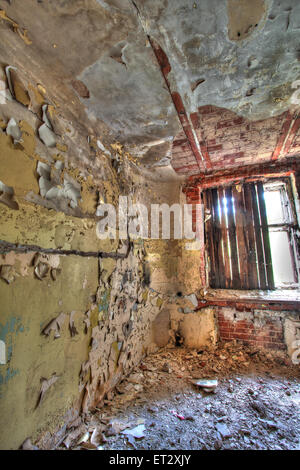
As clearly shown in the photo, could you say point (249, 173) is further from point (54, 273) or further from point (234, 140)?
point (54, 273)

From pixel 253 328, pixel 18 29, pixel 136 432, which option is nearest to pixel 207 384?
pixel 136 432

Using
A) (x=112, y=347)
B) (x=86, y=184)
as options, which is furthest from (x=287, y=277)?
(x=86, y=184)

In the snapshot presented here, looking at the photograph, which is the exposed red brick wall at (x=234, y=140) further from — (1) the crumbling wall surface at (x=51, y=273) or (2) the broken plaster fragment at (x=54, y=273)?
(2) the broken plaster fragment at (x=54, y=273)

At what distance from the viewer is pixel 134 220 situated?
2.26m

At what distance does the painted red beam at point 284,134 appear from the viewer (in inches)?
67.4

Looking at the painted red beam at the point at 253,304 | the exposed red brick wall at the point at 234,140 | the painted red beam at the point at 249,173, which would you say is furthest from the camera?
the painted red beam at the point at 249,173

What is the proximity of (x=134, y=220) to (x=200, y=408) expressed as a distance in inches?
69.2

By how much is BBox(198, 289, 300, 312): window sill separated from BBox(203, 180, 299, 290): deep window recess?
0.68 feet

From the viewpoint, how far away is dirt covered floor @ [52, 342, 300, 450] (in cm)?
129

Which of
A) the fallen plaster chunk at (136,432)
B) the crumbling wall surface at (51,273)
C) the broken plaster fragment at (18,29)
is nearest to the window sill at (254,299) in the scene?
the crumbling wall surface at (51,273)

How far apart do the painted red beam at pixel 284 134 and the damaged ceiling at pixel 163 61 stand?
0.04 feet

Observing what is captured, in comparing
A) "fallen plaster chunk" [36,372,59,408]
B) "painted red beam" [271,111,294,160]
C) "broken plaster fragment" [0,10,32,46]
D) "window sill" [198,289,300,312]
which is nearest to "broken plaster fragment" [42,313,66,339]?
"fallen plaster chunk" [36,372,59,408]

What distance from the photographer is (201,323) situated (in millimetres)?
2602

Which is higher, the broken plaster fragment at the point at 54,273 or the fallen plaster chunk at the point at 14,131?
the fallen plaster chunk at the point at 14,131
